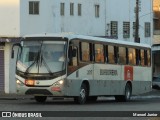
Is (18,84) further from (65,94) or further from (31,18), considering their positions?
(31,18)

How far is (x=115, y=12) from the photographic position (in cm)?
5316

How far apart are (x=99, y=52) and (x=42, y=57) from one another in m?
3.93

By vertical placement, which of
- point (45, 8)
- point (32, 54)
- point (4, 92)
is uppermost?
point (45, 8)

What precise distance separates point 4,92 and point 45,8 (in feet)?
21.7

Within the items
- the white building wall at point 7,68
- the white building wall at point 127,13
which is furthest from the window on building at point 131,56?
the white building wall at point 127,13

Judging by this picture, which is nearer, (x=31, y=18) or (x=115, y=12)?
(x=31, y=18)

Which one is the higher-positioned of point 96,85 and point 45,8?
point 45,8

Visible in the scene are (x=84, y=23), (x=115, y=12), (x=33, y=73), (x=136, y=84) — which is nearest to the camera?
(x=33, y=73)

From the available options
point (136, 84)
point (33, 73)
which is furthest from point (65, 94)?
point (136, 84)

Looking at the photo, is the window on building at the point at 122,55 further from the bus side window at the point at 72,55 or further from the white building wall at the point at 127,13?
the white building wall at the point at 127,13

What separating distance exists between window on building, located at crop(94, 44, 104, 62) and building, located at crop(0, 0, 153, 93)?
1257 cm

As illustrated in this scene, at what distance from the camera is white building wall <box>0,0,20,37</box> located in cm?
4128

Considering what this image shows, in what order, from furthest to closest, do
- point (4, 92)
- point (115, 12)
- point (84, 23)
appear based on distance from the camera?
point (115, 12), point (84, 23), point (4, 92)

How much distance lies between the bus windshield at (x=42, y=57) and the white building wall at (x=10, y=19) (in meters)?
14.9
